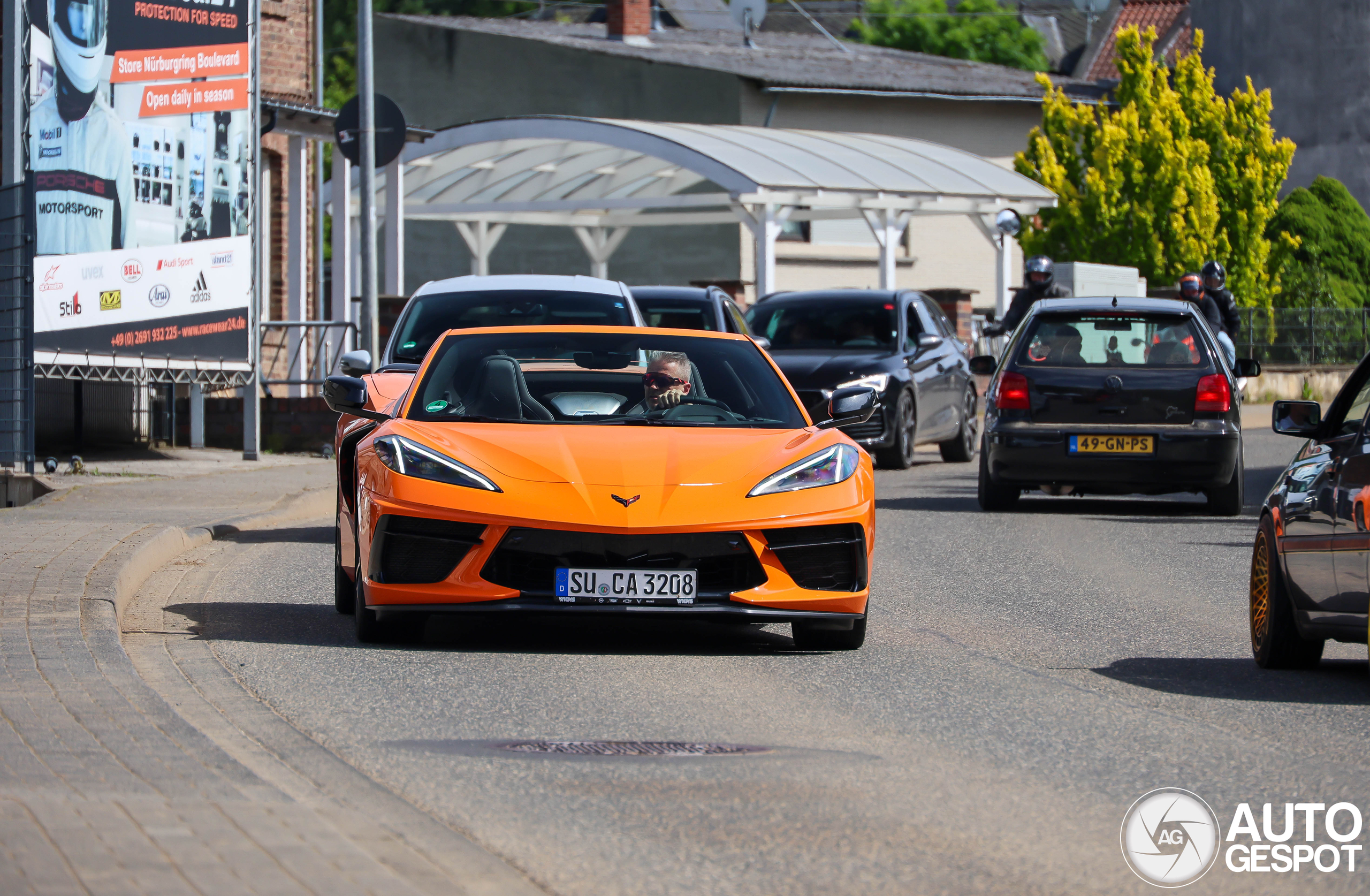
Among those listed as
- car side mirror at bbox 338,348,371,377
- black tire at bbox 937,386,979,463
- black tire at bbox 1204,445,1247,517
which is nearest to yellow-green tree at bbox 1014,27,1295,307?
black tire at bbox 937,386,979,463

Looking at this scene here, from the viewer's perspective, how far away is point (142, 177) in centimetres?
2003

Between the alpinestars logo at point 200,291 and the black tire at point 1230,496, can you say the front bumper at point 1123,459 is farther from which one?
the alpinestars logo at point 200,291

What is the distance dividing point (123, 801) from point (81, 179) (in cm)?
1485

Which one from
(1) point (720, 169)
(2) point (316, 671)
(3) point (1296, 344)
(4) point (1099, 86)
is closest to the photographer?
(2) point (316, 671)

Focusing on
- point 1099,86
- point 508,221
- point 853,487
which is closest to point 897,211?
point 508,221

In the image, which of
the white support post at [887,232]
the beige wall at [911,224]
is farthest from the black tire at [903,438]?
the beige wall at [911,224]

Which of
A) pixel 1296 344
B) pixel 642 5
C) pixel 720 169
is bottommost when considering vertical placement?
pixel 1296 344

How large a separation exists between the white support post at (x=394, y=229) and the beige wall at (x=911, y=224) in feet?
54.8

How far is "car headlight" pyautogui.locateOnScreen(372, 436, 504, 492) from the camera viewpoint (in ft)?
27.5

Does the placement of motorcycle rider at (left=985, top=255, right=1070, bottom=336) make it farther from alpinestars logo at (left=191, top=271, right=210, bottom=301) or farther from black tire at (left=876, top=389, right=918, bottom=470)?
alpinestars logo at (left=191, top=271, right=210, bottom=301)

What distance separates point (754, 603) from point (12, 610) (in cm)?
323

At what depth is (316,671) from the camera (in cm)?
806

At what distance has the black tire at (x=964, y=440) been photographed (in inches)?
901

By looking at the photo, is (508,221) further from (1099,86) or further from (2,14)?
(2,14)
